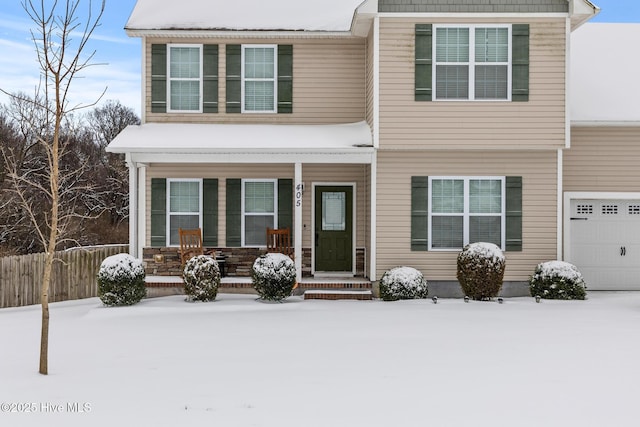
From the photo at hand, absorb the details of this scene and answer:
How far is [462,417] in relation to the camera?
581 centimetres

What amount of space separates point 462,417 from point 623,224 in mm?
10883

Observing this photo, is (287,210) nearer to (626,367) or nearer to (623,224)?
(623,224)

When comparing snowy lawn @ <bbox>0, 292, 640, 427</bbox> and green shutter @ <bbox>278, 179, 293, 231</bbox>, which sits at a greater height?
green shutter @ <bbox>278, 179, 293, 231</bbox>

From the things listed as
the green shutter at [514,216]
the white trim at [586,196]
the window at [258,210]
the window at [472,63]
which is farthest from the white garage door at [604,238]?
the window at [258,210]

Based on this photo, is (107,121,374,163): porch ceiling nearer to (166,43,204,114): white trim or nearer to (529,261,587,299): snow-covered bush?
(166,43,204,114): white trim

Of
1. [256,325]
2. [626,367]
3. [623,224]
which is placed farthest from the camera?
[623,224]

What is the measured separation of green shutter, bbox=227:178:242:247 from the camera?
15.0 m

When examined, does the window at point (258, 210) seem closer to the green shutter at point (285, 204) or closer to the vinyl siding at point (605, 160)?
the green shutter at point (285, 204)

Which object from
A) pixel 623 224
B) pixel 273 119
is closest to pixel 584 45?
pixel 623 224

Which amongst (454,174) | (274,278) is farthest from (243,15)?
(274,278)

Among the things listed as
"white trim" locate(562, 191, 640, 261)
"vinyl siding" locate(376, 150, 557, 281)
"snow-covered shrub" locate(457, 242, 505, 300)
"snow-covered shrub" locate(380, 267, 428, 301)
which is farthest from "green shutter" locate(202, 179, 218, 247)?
"white trim" locate(562, 191, 640, 261)

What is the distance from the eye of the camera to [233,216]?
→ 15.0 metres

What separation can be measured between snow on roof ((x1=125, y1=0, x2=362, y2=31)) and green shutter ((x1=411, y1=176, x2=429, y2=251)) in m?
3.90

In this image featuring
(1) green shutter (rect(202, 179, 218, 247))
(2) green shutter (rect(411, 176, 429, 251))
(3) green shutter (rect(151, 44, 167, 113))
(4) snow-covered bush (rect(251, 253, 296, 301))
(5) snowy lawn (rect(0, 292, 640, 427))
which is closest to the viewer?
(5) snowy lawn (rect(0, 292, 640, 427))
